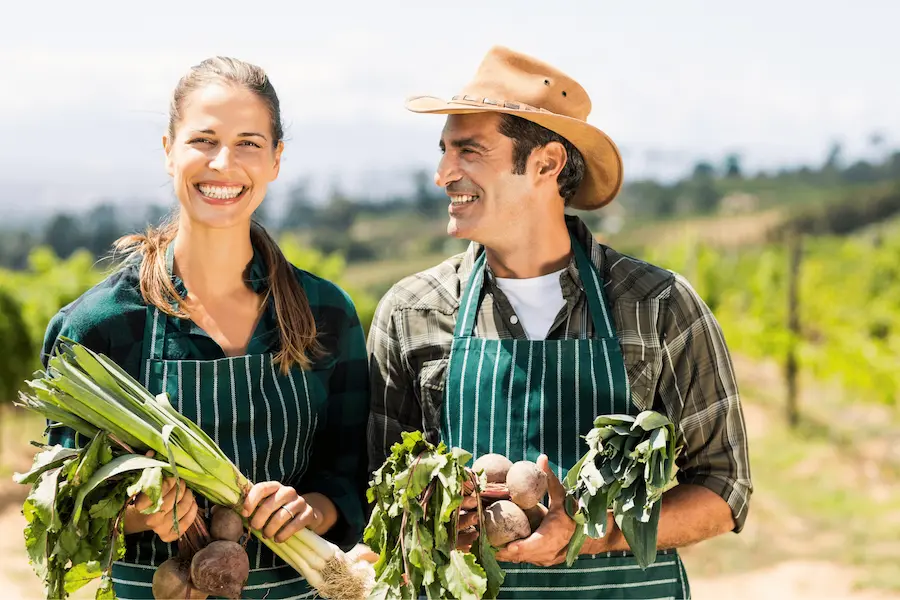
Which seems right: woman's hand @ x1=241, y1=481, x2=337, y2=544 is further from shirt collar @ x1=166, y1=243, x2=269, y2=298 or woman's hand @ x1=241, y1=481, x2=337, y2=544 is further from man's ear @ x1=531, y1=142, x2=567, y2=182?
man's ear @ x1=531, y1=142, x2=567, y2=182

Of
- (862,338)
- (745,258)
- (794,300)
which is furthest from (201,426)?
(745,258)

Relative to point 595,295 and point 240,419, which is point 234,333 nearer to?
point 240,419

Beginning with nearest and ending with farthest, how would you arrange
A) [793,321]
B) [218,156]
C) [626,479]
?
[626,479]
[218,156]
[793,321]

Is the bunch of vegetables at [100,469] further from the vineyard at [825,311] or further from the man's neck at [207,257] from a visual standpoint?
the vineyard at [825,311]

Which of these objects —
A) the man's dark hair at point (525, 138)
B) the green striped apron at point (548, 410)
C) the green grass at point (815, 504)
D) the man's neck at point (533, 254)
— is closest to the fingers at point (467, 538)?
the green striped apron at point (548, 410)

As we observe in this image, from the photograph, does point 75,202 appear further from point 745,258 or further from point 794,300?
point 794,300

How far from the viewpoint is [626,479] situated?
7.48 ft

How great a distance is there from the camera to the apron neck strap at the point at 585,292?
2662 millimetres

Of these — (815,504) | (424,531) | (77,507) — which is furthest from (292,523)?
(815,504)

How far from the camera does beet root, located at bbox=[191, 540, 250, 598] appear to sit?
7.48 feet

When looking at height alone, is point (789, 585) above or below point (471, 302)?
below

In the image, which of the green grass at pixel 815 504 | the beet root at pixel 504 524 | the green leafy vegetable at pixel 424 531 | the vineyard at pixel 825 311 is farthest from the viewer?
the vineyard at pixel 825 311

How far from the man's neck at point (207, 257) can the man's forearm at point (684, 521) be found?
3.98ft

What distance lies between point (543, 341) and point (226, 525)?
0.96 m
